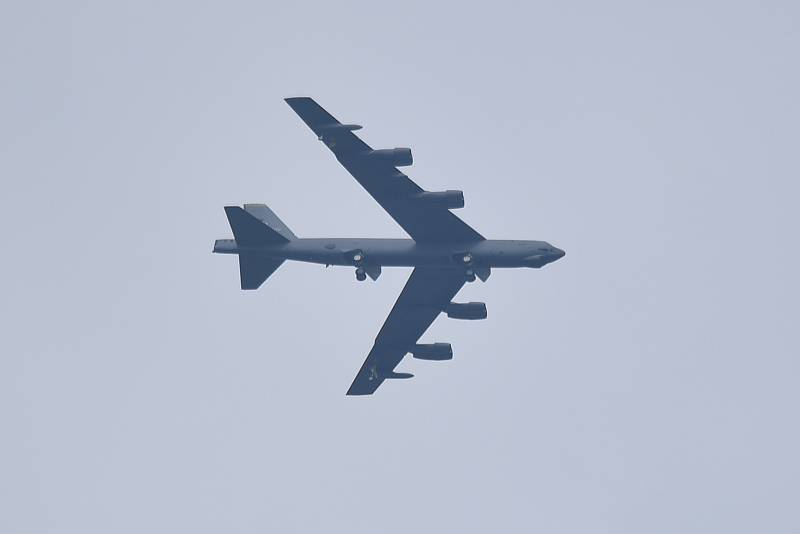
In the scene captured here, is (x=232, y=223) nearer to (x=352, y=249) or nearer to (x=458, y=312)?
(x=352, y=249)

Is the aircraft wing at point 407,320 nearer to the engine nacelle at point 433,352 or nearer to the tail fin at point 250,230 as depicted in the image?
the engine nacelle at point 433,352

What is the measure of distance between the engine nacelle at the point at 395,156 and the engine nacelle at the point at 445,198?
2.10m

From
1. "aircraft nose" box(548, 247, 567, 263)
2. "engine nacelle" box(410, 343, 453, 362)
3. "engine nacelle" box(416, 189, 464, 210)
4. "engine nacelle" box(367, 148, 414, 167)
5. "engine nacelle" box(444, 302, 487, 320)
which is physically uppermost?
"engine nacelle" box(367, 148, 414, 167)

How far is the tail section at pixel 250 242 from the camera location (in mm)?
78875

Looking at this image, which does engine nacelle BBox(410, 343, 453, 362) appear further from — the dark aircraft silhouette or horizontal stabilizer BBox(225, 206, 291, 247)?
horizontal stabilizer BBox(225, 206, 291, 247)

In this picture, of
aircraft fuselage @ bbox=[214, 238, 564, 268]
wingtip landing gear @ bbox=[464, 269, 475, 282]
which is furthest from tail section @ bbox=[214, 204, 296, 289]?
wingtip landing gear @ bbox=[464, 269, 475, 282]

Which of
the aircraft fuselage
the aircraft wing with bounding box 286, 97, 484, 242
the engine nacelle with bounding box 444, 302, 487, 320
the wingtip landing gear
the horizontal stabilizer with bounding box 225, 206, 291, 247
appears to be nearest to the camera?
the aircraft wing with bounding box 286, 97, 484, 242

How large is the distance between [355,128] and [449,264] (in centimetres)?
889

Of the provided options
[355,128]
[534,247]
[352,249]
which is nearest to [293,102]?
[355,128]

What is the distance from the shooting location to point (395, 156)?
77375 mm

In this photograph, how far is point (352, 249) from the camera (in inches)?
3115

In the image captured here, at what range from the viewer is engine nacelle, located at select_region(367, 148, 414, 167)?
77312 mm

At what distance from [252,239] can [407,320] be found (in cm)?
1100

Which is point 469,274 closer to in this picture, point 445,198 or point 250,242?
point 445,198
